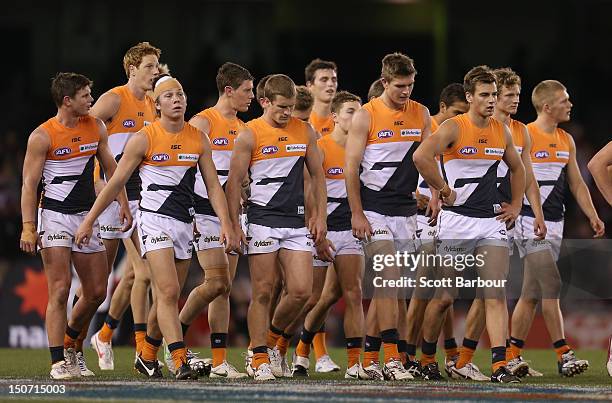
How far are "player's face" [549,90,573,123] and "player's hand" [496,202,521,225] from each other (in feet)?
7.25

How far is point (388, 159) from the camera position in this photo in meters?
11.8

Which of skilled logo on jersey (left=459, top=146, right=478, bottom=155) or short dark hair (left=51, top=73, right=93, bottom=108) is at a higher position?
short dark hair (left=51, top=73, right=93, bottom=108)

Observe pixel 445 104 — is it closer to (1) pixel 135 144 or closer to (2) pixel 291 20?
(1) pixel 135 144

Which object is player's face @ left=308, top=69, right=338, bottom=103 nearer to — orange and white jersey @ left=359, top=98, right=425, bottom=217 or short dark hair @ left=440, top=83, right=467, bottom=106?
short dark hair @ left=440, top=83, right=467, bottom=106

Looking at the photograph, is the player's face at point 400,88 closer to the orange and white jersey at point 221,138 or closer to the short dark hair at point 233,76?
the short dark hair at point 233,76

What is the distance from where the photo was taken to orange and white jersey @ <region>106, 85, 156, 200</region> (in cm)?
1291

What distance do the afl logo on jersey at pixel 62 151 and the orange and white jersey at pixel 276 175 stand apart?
1549 mm

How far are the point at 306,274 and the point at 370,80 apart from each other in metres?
16.0

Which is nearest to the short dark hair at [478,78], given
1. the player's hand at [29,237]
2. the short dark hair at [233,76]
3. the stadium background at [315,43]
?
the short dark hair at [233,76]

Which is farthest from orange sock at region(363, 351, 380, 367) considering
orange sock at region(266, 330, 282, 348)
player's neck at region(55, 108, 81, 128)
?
→ player's neck at region(55, 108, 81, 128)

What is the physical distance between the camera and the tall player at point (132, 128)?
12.7m

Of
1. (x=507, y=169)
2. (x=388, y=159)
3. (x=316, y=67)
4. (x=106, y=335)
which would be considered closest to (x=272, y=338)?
(x=106, y=335)

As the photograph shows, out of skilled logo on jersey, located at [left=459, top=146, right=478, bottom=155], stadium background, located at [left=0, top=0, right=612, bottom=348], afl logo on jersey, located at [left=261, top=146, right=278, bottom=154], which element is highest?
stadium background, located at [left=0, top=0, right=612, bottom=348]

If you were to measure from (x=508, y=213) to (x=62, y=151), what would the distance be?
12.6 feet
